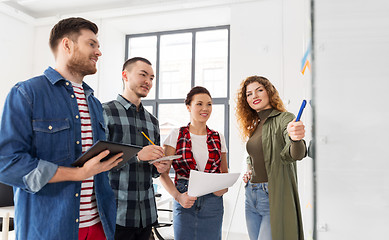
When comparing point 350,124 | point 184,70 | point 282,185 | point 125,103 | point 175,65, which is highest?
point 175,65

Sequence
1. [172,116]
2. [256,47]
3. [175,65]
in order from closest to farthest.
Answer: [256,47] → [172,116] → [175,65]

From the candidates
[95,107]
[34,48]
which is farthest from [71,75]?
[34,48]

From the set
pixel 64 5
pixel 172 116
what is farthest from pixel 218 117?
pixel 64 5

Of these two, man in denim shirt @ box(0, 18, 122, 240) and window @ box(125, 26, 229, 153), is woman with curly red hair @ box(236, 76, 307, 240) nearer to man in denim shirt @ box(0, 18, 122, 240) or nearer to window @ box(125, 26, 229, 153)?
man in denim shirt @ box(0, 18, 122, 240)

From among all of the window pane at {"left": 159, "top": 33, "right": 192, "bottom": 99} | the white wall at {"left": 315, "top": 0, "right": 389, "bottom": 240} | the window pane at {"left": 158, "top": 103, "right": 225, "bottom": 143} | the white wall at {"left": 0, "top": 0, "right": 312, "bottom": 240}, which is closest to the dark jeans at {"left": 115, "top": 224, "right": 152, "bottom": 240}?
the white wall at {"left": 315, "top": 0, "right": 389, "bottom": 240}

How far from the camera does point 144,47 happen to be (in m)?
5.25

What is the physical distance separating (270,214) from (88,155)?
1.00 metres

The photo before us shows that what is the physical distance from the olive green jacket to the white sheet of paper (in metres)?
0.24

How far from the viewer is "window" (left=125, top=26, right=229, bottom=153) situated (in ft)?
15.3

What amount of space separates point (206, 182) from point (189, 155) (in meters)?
0.27

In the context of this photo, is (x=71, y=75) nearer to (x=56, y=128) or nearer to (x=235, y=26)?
(x=56, y=128)

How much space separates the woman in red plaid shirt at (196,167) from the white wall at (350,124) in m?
1.46

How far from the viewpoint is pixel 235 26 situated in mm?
3986

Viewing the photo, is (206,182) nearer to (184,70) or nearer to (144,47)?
(184,70)
